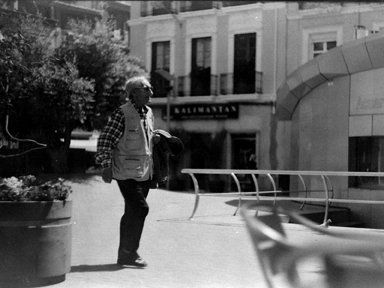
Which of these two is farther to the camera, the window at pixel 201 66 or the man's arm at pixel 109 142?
the window at pixel 201 66

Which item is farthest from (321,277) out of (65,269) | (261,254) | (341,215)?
(341,215)

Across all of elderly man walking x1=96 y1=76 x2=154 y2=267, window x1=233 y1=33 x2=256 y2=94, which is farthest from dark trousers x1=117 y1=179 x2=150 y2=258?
window x1=233 y1=33 x2=256 y2=94

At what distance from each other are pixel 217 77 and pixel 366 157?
47.1ft

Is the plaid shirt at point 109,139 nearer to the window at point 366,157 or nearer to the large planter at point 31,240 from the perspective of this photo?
the large planter at point 31,240

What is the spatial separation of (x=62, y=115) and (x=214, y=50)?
576 inches

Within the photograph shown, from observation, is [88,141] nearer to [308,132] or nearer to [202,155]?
[202,155]

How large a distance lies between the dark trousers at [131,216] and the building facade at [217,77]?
67.6ft

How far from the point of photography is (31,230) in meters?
4.82

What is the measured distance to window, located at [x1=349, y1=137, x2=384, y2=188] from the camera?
14.6m

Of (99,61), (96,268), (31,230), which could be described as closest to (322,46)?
(99,61)

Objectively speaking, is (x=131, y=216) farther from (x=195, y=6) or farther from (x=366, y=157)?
(x=195, y=6)

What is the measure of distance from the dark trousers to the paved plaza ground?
20 cm

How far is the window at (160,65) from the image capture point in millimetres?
29844

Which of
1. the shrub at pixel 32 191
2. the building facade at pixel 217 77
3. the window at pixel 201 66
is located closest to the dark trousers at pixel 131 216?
the shrub at pixel 32 191
